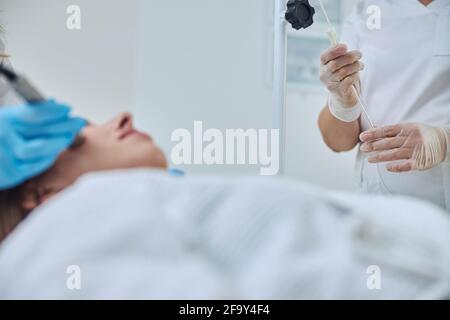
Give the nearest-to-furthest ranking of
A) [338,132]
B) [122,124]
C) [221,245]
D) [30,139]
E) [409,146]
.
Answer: [221,245] → [30,139] → [122,124] → [409,146] → [338,132]

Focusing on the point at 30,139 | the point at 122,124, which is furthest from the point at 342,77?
the point at 30,139

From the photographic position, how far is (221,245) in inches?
20.4

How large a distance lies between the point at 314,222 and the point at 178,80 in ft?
3.00

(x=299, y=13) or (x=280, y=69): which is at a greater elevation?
(x=299, y=13)

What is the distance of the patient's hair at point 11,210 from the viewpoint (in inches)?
28.4

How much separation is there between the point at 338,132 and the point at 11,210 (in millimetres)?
801

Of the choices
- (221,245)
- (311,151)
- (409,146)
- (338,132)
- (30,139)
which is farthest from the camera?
(311,151)

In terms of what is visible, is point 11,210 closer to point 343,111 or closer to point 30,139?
point 30,139

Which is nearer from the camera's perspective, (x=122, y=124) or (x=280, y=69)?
(x=122, y=124)

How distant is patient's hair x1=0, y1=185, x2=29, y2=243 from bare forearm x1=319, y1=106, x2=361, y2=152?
77 cm

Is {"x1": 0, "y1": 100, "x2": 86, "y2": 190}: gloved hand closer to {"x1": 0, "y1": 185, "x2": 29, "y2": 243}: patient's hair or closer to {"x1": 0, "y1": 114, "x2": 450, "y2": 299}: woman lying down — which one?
{"x1": 0, "y1": 185, "x2": 29, "y2": 243}: patient's hair

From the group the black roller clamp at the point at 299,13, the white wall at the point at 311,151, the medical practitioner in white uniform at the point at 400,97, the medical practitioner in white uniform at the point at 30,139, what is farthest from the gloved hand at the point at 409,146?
the medical practitioner in white uniform at the point at 30,139

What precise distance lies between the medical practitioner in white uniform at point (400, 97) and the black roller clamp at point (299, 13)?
101mm

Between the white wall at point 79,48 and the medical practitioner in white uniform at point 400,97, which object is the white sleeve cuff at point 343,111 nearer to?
the medical practitioner in white uniform at point 400,97
